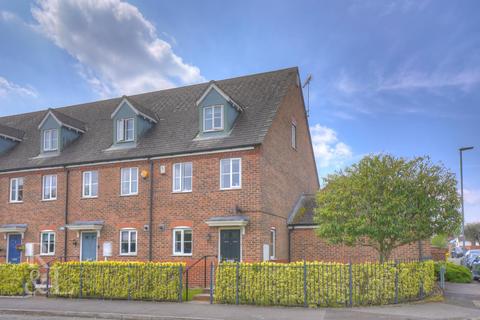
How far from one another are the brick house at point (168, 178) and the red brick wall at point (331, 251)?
0.58 meters

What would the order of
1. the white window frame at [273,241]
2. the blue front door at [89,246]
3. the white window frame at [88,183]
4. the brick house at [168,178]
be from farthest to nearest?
the white window frame at [88,183] < the blue front door at [89,246] < the white window frame at [273,241] < the brick house at [168,178]

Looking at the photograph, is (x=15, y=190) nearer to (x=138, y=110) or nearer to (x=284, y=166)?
(x=138, y=110)

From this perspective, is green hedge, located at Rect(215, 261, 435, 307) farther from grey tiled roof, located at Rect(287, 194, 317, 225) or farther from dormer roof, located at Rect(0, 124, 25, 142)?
dormer roof, located at Rect(0, 124, 25, 142)

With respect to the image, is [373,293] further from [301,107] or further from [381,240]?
[301,107]

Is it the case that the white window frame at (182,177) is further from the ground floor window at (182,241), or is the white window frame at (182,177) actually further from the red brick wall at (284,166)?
the red brick wall at (284,166)

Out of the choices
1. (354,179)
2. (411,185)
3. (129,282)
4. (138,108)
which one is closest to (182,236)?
(129,282)

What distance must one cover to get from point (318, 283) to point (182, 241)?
26.4 ft

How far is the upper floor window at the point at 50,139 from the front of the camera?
26.7m

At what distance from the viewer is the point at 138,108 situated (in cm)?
2448

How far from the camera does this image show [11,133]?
29.6 metres

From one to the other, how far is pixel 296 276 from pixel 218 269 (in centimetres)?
253

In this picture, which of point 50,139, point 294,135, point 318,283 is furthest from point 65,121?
point 318,283

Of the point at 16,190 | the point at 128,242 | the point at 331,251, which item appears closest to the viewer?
the point at 331,251

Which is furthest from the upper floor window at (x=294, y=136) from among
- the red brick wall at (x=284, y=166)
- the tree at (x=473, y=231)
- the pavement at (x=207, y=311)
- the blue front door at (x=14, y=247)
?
the tree at (x=473, y=231)
